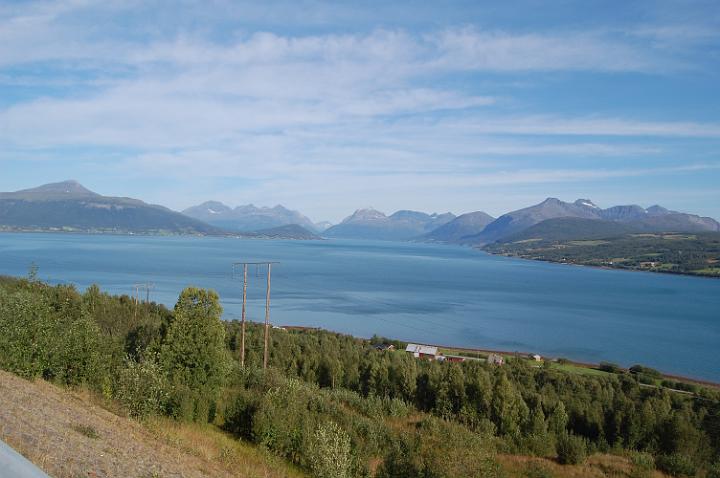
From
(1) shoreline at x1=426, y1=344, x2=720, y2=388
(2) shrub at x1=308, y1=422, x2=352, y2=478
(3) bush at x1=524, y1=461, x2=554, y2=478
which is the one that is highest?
(2) shrub at x1=308, y1=422, x2=352, y2=478

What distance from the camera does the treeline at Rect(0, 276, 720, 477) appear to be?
10859 mm

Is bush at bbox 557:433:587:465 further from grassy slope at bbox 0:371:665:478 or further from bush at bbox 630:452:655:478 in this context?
grassy slope at bbox 0:371:665:478

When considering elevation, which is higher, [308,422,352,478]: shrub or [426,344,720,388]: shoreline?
[308,422,352,478]: shrub

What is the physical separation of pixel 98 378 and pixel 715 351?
2140 inches

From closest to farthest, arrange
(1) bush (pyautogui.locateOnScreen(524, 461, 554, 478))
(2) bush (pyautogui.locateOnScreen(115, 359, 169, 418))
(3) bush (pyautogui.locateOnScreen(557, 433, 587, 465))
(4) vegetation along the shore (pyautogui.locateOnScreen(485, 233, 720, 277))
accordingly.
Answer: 1. (2) bush (pyautogui.locateOnScreen(115, 359, 169, 418))
2. (1) bush (pyautogui.locateOnScreen(524, 461, 554, 478))
3. (3) bush (pyautogui.locateOnScreen(557, 433, 587, 465))
4. (4) vegetation along the shore (pyautogui.locateOnScreen(485, 233, 720, 277))

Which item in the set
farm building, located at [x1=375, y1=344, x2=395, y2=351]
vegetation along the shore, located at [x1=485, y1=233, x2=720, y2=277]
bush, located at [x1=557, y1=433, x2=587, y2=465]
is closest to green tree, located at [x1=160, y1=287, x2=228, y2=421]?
bush, located at [x1=557, y1=433, x2=587, y2=465]

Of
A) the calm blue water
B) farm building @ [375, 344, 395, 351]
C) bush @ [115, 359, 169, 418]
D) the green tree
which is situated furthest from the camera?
the calm blue water

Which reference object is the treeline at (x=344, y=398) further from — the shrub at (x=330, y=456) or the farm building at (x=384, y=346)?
the farm building at (x=384, y=346)

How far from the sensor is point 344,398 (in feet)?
65.4

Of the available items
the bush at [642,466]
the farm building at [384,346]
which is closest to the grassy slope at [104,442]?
the bush at [642,466]

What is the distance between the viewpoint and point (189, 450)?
388 inches

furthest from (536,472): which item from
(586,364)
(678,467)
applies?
(586,364)

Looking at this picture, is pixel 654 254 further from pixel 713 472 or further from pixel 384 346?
pixel 713 472

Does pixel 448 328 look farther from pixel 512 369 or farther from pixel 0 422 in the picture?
pixel 0 422
